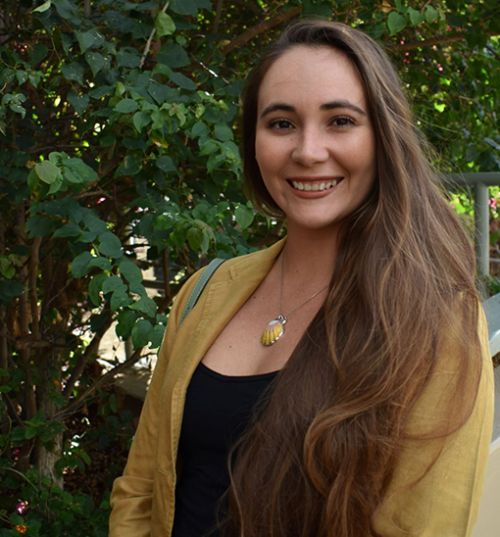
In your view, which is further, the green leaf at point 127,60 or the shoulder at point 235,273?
the green leaf at point 127,60

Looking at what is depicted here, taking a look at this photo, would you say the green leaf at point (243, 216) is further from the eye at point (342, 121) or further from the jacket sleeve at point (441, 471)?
the jacket sleeve at point (441, 471)

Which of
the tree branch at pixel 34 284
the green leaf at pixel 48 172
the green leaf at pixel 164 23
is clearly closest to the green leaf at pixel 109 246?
the green leaf at pixel 48 172

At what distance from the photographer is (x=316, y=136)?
1544mm

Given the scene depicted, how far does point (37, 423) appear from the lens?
127 inches

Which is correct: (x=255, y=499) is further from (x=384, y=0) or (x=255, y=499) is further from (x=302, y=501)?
(x=384, y=0)

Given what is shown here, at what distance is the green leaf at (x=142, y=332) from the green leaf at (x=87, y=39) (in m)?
0.76

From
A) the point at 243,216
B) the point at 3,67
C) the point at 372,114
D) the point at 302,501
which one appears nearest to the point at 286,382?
the point at 302,501

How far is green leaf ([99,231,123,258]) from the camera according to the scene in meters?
2.21

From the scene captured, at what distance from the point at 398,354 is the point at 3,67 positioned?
1548 mm

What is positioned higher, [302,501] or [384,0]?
[384,0]

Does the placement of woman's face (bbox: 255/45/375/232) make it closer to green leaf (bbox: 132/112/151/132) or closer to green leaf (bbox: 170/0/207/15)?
green leaf (bbox: 132/112/151/132)

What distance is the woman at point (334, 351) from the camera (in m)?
1.36

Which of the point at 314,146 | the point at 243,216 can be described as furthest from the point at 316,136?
the point at 243,216

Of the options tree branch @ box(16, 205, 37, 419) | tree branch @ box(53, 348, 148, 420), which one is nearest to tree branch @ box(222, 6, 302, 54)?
tree branch @ box(16, 205, 37, 419)
